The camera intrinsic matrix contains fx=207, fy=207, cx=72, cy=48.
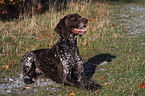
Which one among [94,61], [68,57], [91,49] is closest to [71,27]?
[68,57]

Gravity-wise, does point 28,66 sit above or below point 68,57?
below

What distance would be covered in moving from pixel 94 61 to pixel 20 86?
9.11 ft

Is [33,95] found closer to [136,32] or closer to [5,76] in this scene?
[5,76]

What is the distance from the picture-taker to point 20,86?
527 centimetres

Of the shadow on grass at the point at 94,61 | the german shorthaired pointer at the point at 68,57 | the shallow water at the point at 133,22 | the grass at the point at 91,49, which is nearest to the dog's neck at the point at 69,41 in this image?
the german shorthaired pointer at the point at 68,57

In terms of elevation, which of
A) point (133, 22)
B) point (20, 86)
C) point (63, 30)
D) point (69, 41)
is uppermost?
point (63, 30)

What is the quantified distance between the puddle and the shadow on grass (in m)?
1.25

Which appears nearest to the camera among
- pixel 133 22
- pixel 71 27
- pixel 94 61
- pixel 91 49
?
pixel 71 27

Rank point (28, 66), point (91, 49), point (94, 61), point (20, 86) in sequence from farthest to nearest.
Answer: point (91, 49), point (94, 61), point (28, 66), point (20, 86)

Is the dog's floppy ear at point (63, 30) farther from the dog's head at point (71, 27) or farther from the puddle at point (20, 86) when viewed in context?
the puddle at point (20, 86)

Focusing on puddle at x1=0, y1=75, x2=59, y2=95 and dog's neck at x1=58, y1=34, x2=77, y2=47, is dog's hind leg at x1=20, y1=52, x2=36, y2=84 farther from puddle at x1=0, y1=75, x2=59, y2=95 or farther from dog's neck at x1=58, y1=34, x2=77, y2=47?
dog's neck at x1=58, y1=34, x2=77, y2=47

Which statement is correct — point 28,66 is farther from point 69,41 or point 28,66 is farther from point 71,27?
point 71,27

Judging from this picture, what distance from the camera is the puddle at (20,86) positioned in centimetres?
495

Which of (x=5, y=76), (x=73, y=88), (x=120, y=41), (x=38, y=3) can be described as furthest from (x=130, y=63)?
(x=38, y=3)
